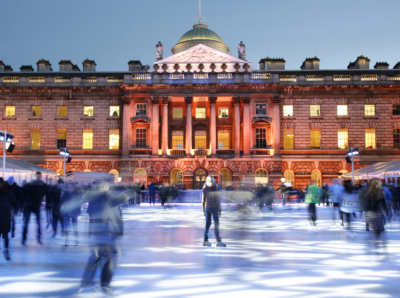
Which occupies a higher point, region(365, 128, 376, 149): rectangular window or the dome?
the dome

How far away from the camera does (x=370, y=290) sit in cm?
686

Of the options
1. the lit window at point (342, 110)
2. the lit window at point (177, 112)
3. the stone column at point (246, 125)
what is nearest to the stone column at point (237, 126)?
the stone column at point (246, 125)

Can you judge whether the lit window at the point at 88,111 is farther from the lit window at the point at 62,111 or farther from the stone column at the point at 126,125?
the stone column at the point at 126,125

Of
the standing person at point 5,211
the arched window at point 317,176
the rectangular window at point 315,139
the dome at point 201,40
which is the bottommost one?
the standing person at point 5,211

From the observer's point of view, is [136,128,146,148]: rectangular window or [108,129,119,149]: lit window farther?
[108,129,119,149]: lit window

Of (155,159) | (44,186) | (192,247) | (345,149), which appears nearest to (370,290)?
(192,247)

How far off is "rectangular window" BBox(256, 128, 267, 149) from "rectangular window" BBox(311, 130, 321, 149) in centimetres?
574

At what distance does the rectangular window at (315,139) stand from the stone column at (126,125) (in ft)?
71.5

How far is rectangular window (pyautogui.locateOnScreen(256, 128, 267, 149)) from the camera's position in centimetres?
4584

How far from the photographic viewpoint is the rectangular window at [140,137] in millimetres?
46250

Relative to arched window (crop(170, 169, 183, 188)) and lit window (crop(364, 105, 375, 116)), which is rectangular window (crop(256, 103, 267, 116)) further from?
lit window (crop(364, 105, 375, 116))

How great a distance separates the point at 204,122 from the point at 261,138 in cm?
731

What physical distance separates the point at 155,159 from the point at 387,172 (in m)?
24.4

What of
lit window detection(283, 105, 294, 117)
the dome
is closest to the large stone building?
lit window detection(283, 105, 294, 117)
